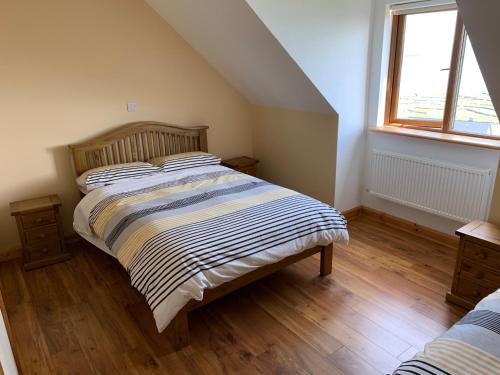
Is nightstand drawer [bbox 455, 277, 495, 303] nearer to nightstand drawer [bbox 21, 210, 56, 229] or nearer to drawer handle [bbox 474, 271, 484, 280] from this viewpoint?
drawer handle [bbox 474, 271, 484, 280]

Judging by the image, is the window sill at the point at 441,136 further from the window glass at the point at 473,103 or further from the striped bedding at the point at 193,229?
the striped bedding at the point at 193,229

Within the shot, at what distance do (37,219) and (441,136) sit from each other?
11.1 ft

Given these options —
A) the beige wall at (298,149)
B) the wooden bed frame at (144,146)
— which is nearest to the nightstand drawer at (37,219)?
the wooden bed frame at (144,146)

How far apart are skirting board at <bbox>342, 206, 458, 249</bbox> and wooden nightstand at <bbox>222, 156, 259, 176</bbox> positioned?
3.63ft

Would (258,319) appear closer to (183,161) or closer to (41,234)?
(183,161)

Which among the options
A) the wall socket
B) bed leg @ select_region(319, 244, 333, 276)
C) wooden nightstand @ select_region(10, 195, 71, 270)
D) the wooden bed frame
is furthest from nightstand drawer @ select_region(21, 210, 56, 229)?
bed leg @ select_region(319, 244, 333, 276)

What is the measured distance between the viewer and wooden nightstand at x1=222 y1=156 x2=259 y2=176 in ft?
13.4

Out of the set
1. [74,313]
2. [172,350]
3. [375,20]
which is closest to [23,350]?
[74,313]

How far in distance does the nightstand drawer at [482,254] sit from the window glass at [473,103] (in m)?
1.16

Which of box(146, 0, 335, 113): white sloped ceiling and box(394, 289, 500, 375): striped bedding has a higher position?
box(146, 0, 335, 113): white sloped ceiling

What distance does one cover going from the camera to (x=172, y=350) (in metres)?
2.16

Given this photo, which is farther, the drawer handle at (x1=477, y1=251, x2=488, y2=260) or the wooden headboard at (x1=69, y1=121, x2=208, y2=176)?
the wooden headboard at (x1=69, y1=121, x2=208, y2=176)

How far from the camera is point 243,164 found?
4.10m

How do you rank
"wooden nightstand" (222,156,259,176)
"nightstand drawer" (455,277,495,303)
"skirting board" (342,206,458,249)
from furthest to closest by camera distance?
1. "wooden nightstand" (222,156,259,176)
2. "skirting board" (342,206,458,249)
3. "nightstand drawer" (455,277,495,303)
